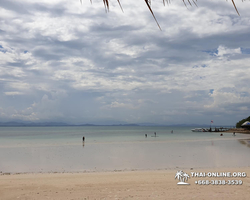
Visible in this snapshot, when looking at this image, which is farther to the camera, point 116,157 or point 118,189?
point 116,157

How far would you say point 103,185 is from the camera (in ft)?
36.1

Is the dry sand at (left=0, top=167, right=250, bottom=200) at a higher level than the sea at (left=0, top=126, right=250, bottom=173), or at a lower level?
higher

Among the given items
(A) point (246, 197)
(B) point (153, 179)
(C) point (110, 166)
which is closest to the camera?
(A) point (246, 197)

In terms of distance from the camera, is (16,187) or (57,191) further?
(16,187)

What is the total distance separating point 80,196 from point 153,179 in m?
4.41

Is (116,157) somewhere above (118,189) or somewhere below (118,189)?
below

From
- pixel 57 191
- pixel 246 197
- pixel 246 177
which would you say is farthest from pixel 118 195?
pixel 246 177

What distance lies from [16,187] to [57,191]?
2407 millimetres

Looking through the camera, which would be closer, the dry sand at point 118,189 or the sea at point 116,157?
the dry sand at point 118,189

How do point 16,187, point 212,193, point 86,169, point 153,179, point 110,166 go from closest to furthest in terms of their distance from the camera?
point 212,193 < point 16,187 < point 153,179 < point 86,169 < point 110,166

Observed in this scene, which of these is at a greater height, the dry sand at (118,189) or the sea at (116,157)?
the dry sand at (118,189)

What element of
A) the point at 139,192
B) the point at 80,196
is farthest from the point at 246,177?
the point at 80,196

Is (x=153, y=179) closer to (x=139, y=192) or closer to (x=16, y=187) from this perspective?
(x=139, y=192)

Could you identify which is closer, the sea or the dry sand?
the dry sand
